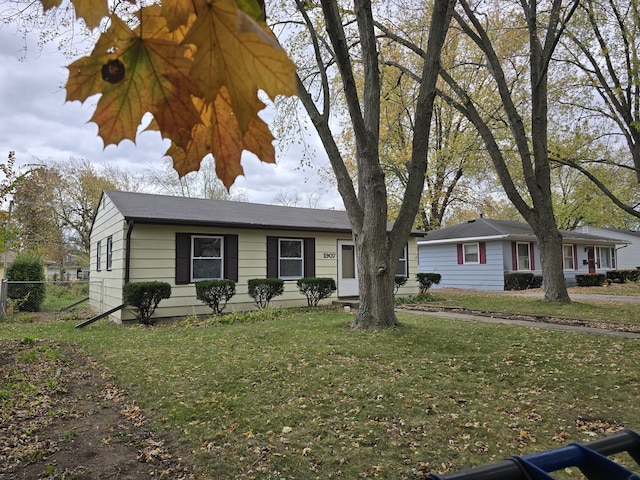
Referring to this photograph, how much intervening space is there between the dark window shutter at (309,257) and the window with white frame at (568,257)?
17.1 metres

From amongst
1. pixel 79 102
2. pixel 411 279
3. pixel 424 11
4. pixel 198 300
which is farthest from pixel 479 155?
pixel 79 102

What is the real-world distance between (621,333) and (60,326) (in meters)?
12.1

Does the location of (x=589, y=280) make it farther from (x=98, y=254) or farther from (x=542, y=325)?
(x=98, y=254)

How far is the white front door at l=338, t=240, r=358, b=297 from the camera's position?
13703 mm

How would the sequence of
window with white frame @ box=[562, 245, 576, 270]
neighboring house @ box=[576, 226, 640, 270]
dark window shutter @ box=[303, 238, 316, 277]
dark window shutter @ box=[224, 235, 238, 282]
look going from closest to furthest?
dark window shutter @ box=[224, 235, 238, 282]
dark window shutter @ box=[303, 238, 316, 277]
window with white frame @ box=[562, 245, 576, 270]
neighboring house @ box=[576, 226, 640, 270]

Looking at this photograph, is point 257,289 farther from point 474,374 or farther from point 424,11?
point 424,11

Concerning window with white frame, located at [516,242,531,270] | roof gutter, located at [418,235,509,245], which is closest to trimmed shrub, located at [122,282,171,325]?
roof gutter, located at [418,235,509,245]

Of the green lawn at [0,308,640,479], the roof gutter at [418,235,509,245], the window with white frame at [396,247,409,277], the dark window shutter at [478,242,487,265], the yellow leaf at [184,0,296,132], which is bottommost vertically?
the green lawn at [0,308,640,479]

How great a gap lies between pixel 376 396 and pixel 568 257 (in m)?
23.3

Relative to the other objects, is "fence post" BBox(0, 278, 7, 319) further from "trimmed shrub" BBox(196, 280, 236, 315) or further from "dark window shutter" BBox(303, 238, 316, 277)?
"dark window shutter" BBox(303, 238, 316, 277)

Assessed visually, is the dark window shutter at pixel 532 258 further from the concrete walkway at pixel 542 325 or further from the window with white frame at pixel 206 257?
the window with white frame at pixel 206 257

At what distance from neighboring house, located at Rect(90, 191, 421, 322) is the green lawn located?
12.0 ft

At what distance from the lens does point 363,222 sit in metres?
7.38

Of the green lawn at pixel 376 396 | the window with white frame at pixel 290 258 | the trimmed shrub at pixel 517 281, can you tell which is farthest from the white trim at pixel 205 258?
the trimmed shrub at pixel 517 281
